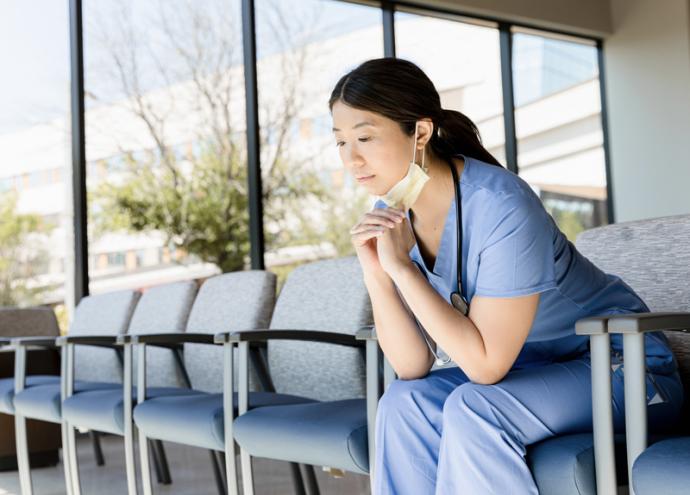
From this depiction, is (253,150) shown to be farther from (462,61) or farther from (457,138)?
(457,138)

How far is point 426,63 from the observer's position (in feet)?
19.5

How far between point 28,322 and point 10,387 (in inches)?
30.8

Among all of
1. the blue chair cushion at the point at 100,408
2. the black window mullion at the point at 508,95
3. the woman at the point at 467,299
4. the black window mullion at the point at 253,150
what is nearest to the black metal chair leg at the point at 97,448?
the blue chair cushion at the point at 100,408

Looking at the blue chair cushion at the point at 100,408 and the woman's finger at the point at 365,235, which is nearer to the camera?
the woman's finger at the point at 365,235

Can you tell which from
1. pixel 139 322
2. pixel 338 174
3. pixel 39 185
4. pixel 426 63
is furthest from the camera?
pixel 426 63

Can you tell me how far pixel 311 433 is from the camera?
1.93 m

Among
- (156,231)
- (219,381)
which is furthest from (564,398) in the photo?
(156,231)

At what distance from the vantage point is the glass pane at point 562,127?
6.43 meters

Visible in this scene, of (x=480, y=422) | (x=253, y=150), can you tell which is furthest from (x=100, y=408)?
(x=253, y=150)

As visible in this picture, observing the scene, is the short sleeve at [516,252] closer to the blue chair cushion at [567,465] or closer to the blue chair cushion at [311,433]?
the blue chair cushion at [567,465]

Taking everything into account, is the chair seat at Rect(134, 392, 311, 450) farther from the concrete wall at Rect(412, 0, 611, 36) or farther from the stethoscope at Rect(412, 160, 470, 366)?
the concrete wall at Rect(412, 0, 611, 36)

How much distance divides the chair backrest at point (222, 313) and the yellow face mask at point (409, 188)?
1.44m

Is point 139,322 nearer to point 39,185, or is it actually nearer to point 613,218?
point 39,185

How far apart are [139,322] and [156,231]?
1285 millimetres
